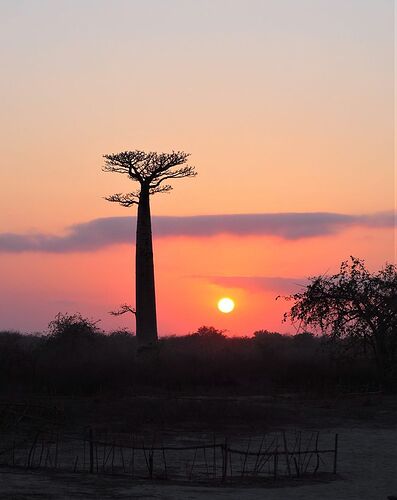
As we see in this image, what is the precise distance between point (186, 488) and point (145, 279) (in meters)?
22.5

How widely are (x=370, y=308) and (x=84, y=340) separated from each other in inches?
761

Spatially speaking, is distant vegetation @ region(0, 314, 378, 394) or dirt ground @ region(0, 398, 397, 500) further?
distant vegetation @ region(0, 314, 378, 394)

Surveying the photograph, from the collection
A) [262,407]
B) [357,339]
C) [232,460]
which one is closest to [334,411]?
[262,407]

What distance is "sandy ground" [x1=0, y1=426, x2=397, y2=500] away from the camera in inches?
584

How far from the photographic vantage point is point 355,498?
51.7ft

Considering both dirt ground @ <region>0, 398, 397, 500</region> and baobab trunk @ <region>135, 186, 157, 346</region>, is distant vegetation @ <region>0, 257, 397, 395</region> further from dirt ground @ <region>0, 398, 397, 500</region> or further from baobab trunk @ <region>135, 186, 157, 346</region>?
dirt ground @ <region>0, 398, 397, 500</region>

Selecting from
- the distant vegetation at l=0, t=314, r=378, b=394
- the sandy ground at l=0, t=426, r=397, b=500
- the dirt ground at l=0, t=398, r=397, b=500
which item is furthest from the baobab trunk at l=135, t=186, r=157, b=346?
the sandy ground at l=0, t=426, r=397, b=500

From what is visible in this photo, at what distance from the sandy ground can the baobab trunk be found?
748 inches

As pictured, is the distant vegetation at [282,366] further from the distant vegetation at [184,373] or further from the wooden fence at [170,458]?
the wooden fence at [170,458]

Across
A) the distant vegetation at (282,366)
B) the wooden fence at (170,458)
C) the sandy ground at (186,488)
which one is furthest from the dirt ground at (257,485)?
the distant vegetation at (282,366)

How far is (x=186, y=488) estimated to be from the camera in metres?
16.0

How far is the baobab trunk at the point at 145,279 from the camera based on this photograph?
37781 millimetres

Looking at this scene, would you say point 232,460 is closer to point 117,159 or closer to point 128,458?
point 128,458

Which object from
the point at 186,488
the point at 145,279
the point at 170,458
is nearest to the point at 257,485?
the point at 186,488
